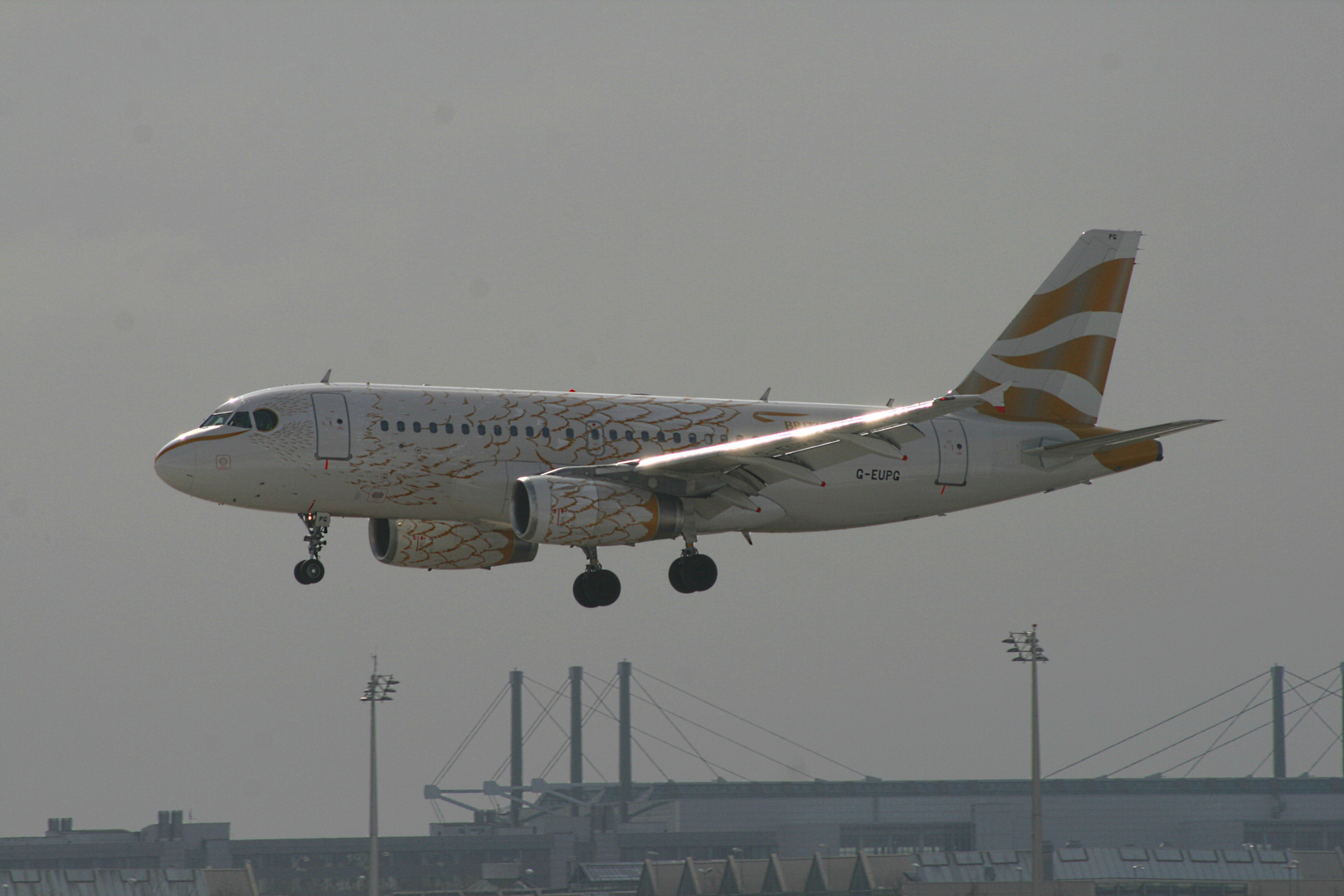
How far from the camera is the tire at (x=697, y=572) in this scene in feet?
179

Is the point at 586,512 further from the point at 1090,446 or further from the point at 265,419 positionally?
the point at 1090,446

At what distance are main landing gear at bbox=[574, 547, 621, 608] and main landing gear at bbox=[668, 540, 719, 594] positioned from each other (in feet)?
6.41

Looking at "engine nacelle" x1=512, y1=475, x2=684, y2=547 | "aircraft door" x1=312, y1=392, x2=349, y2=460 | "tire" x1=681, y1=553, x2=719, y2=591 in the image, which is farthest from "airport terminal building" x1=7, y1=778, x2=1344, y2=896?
"aircraft door" x1=312, y1=392, x2=349, y2=460

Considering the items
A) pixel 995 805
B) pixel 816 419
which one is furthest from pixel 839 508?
pixel 995 805

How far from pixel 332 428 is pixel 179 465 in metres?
4.23

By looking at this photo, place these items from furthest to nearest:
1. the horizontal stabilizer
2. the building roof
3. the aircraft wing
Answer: the building roof → the horizontal stabilizer → the aircraft wing

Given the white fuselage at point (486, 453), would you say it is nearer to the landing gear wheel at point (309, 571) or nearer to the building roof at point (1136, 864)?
the landing gear wheel at point (309, 571)

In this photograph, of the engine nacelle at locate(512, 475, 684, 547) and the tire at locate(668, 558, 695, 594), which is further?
the tire at locate(668, 558, 695, 594)

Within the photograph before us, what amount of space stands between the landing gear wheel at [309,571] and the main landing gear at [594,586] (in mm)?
7589

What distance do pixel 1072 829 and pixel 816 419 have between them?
147m

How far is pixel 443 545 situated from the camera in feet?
185

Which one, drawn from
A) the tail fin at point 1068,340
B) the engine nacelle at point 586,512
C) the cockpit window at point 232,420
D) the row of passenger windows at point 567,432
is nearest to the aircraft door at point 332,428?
the row of passenger windows at point 567,432

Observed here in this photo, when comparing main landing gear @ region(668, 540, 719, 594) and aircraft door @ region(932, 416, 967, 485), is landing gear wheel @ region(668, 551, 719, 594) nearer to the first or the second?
main landing gear @ region(668, 540, 719, 594)

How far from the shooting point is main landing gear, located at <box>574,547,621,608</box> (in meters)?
54.6
